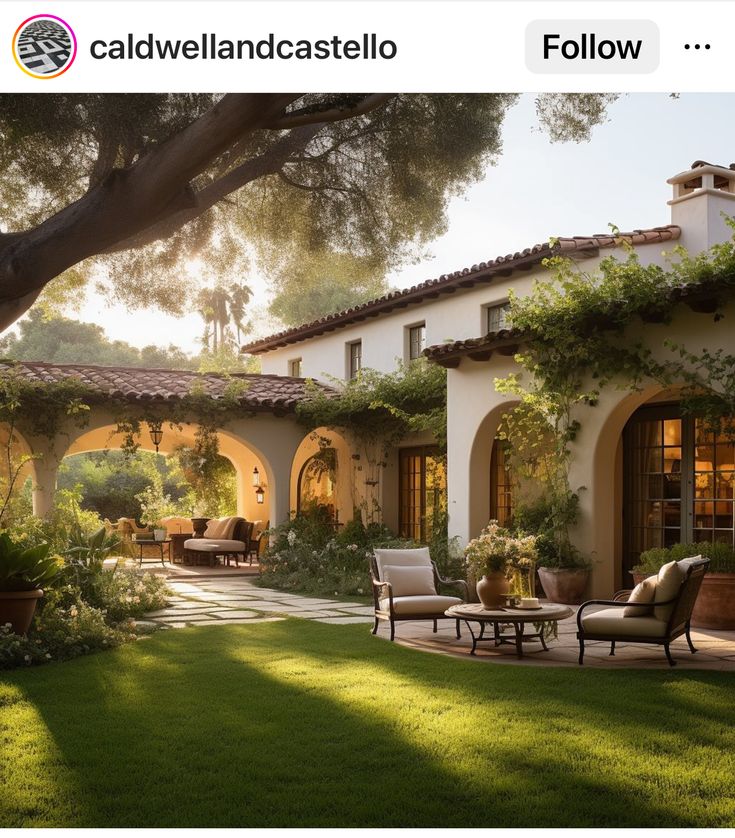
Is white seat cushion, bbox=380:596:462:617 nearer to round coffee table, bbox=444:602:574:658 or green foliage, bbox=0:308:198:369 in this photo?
round coffee table, bbox=444:602:574:658

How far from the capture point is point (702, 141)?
4.68m

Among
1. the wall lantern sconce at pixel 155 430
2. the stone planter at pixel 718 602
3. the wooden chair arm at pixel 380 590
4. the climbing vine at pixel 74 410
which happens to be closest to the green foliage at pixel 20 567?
the wooden chair arm at pixel 380 590

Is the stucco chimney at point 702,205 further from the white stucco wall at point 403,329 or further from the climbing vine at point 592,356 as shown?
the climbing vine at point 592,356

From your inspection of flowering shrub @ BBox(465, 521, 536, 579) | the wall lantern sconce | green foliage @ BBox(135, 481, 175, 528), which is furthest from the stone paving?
green foliage @ BBox(135, 481, 175, 528)

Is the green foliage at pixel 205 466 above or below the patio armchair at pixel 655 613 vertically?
above

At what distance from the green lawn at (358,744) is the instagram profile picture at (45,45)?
124 inches

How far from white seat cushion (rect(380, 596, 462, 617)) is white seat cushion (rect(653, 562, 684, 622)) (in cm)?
211

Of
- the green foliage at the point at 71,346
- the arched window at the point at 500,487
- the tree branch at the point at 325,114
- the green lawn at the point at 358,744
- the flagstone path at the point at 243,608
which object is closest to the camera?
the green lawn at the point at 358,744

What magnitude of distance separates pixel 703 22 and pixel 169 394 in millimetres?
13362

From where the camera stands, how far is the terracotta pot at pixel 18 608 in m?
7.64

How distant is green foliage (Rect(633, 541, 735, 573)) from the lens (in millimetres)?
9406

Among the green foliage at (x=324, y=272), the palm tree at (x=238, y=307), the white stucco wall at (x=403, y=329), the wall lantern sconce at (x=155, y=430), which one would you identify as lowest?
the wall lantern sconce at (x=155, y=430)

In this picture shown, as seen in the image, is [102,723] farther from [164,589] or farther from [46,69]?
[164,589]

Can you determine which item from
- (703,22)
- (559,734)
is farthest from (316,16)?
(559,734)
